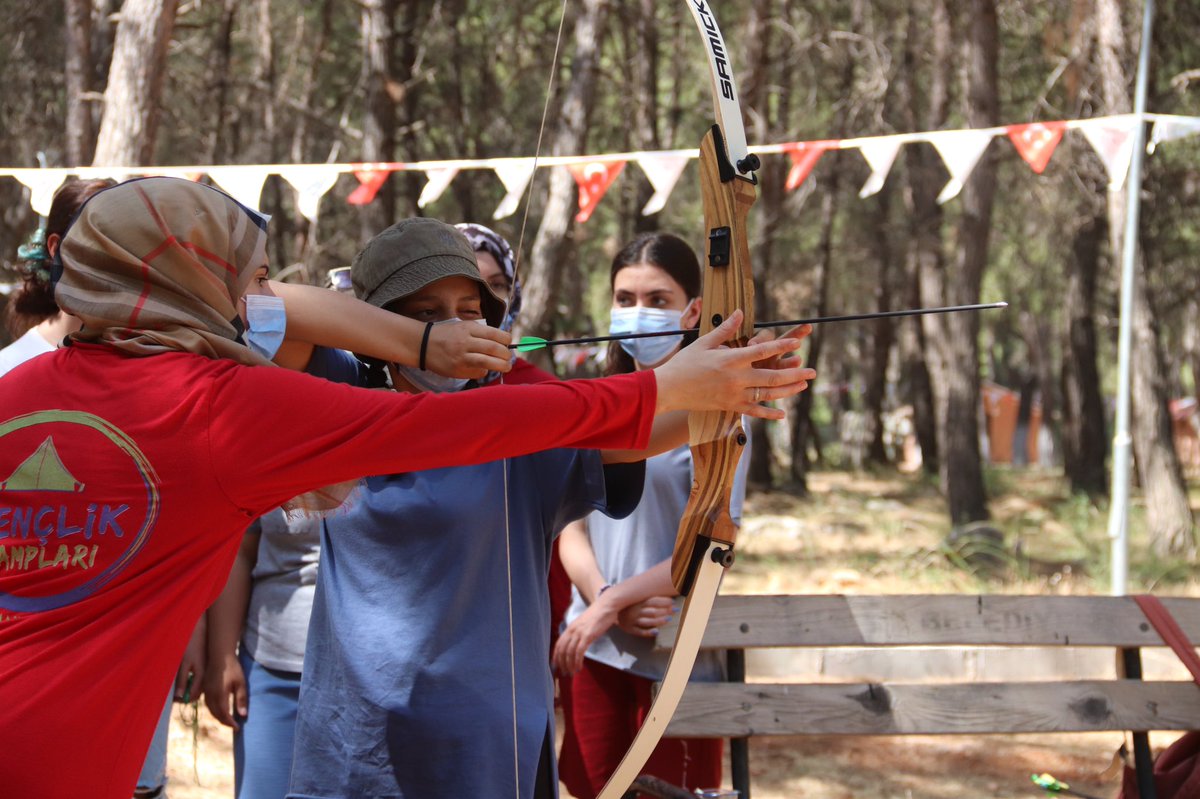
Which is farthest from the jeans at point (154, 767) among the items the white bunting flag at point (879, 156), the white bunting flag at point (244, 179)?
the white bunting flag at point (879, 156)

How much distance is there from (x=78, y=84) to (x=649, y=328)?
7.85m

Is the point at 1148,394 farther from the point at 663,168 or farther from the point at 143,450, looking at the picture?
the point at 143,450

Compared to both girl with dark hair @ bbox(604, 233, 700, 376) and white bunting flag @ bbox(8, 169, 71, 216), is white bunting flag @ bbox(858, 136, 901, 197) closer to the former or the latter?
girl with dark hair @ bbox(604, 233, 700, 376)

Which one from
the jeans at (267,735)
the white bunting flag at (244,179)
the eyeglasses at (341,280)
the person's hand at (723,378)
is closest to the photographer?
the person's hand at (723,378)

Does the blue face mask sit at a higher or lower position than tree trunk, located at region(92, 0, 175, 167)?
lower

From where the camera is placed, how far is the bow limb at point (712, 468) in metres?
2.00

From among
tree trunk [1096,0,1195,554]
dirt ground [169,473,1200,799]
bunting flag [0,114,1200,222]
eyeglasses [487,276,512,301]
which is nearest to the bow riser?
eyeglasses [487,276,512,301]

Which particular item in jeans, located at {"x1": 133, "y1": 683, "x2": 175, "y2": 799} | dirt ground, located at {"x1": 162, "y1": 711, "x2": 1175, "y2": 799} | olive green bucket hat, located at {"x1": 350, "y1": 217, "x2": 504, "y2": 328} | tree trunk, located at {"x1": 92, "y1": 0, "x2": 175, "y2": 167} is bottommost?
dirt ground, located at {"x1": 162, "y1": 711, "x2": 1175, "y2": 799}

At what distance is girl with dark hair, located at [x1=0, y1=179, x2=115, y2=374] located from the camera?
269 centimetres

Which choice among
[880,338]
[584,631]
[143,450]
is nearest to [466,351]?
[143,450]

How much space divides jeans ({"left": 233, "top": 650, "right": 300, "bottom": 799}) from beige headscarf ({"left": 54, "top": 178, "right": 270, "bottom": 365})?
1.12 metres

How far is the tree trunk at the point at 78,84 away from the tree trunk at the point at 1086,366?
11797 mm

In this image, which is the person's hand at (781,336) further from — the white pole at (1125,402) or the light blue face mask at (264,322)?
the white pole at (1125,402)

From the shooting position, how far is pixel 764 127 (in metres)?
13.5
